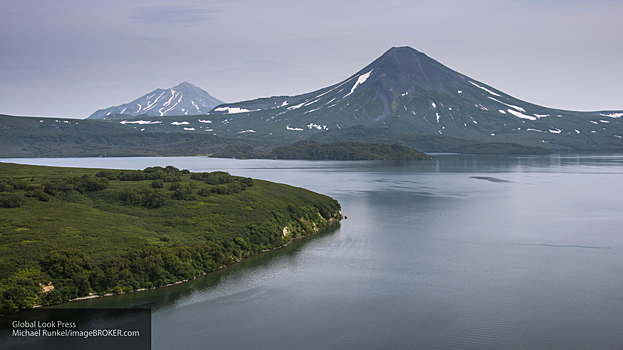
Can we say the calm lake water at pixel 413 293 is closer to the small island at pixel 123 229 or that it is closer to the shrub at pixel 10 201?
the small island at pixel 123 229

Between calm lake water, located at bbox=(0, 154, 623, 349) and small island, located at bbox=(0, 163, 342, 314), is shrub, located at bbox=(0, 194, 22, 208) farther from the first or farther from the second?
calm lake water, located at bbox=(0, 154, 623, 349)

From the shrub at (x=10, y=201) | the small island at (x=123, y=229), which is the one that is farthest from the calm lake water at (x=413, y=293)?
the shrub at (x=10, y=201)

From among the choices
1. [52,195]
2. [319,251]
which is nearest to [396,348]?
[319,251]

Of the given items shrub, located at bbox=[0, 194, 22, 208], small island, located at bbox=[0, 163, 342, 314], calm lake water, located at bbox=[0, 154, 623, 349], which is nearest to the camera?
calm lake water, located at bbox=[0, 154, 623, 349]

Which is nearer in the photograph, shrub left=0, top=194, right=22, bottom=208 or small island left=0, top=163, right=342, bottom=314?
small island left=0, top=163, right=342, bottom=314

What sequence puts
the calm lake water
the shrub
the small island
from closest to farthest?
the calm lake water, the small island, the shrub

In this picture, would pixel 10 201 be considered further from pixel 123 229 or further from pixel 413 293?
pixel 413 293


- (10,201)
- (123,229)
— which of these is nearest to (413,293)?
(123,229)

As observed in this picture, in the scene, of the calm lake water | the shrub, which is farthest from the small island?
the calm lake water
